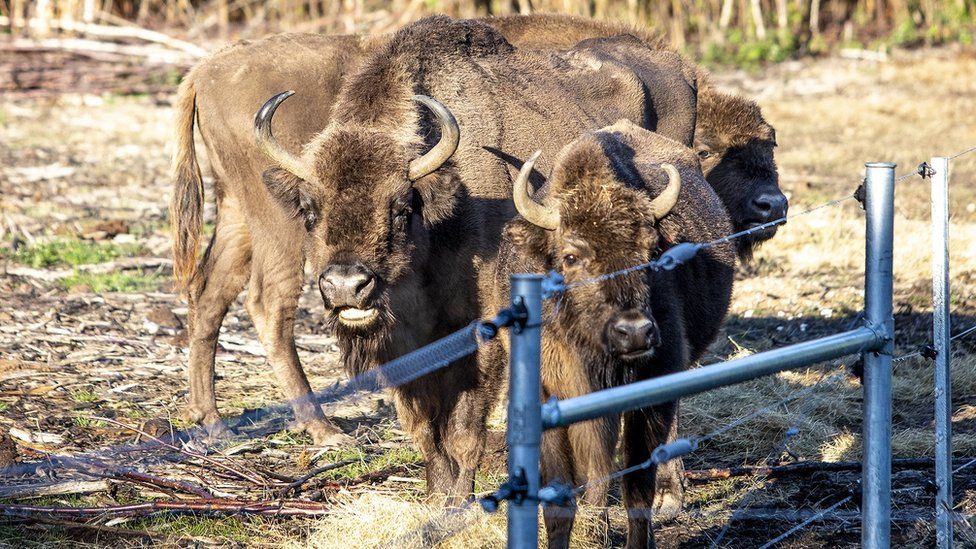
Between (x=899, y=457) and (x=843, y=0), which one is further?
(x=843, y=0)

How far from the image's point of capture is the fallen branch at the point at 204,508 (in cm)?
512

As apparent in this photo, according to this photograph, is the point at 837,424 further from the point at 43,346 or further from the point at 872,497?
the point at 43,346

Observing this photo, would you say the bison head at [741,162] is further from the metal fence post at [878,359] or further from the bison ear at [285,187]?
the metal fence post at [878,359]

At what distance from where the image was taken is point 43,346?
7.80 meters

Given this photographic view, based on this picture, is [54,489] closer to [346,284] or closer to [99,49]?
[346,284]

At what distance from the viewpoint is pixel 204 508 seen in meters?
5.25

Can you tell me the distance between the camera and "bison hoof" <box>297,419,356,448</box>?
660cm

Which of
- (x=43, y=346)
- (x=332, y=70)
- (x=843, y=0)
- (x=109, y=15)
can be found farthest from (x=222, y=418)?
(x=843, y=0)

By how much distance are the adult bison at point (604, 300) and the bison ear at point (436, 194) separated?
0.55 meters

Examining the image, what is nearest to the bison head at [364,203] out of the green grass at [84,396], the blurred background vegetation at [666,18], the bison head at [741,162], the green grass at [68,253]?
the green grass at [84,396]

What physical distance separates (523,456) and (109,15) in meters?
18.4

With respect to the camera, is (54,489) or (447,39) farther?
(447,39)

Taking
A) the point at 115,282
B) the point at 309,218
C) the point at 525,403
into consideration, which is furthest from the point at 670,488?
the point at 115,282

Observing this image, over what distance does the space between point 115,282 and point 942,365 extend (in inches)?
272
